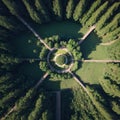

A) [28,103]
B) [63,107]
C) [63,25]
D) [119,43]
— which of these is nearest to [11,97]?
[28,103]

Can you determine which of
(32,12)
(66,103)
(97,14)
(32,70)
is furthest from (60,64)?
(97,14)

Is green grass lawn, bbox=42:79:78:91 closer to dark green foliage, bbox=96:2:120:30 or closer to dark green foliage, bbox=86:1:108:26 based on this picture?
dark green foliage, bbox=86:1:108:26

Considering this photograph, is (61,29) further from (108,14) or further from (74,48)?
(108,14)

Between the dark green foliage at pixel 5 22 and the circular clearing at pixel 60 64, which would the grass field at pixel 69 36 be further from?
the dark green foliage at pixel 5 22

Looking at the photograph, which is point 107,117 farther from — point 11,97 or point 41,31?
point 41,31

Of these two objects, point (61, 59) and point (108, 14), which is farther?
point (61, 59)

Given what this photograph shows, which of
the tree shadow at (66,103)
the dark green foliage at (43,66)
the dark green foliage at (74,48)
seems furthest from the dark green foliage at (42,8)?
the tree shadow at (66,103)
